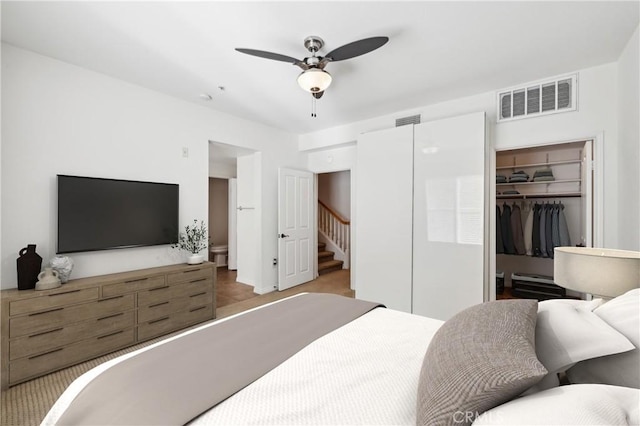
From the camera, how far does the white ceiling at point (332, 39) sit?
73.7 inches

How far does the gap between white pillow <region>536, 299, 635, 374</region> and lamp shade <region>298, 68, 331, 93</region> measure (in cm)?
206

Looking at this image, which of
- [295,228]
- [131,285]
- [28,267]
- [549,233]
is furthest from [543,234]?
[28,267]

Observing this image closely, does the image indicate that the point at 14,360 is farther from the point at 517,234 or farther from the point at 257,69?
the point at 517,234

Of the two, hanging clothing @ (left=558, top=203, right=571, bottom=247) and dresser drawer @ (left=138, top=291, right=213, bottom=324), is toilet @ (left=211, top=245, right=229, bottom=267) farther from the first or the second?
hanging clothing @ (left=558, top=203, right=571, bottom=247)

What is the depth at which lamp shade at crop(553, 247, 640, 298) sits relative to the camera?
1.23 meters

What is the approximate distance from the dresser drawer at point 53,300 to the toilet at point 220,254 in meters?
3.64

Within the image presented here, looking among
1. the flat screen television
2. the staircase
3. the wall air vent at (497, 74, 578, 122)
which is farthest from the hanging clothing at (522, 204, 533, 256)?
the flat screen television

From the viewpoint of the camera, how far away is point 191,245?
10.9 ft

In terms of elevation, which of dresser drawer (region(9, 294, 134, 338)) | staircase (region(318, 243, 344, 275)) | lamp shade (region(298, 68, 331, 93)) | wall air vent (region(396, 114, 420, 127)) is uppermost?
wall air vent (region(396, 114, 420, 127))

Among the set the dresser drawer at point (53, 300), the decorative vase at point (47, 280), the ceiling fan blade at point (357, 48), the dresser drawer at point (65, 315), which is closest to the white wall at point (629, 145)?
the ceiling fan blade at point (357, 48)

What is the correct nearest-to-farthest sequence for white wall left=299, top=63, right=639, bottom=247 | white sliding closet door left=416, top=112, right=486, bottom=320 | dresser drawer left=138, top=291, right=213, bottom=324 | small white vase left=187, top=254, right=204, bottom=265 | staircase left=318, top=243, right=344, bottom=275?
white wall left=299, top=63, right=639, bottom=247, dresser drawer left=138, top=291, right=213, bottom=324, white sliding closet door left=416, top=112, right=486, bottom=320, small white vase left=187, top=254, right=204, bottom=265, staircase left=318, top=243, right=344, bottom=275

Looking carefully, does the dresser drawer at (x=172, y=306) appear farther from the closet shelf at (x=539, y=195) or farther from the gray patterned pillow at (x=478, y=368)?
the closet shelf at (x=539, y=195)

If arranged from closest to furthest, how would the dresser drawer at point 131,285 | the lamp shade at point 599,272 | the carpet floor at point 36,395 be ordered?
the lamp shade at point 599,272 < the carpet floor at point 36,395 < the dresser drawer at point 131,285

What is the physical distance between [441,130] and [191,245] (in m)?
3.23
